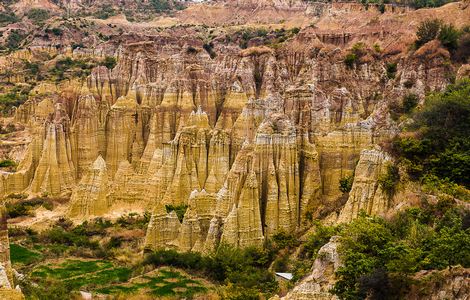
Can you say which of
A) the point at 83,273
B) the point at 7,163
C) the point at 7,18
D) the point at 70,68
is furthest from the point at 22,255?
the point at 7,18

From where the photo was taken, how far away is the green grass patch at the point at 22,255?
27531mm

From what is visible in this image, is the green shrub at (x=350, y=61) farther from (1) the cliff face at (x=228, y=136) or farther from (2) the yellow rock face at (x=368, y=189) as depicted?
(2) the yellow rock face at (x=368, y=189)

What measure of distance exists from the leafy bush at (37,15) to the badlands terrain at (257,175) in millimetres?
71560

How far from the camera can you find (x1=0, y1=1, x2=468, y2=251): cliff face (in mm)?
26578

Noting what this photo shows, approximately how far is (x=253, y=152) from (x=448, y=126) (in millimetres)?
8661

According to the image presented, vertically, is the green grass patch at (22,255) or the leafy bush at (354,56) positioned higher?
the leafy bush at (354,56)

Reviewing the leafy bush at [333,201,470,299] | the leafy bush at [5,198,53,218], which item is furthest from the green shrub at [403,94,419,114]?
the leafy bush at [5,198,53,218]

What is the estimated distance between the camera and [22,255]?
28.5 m

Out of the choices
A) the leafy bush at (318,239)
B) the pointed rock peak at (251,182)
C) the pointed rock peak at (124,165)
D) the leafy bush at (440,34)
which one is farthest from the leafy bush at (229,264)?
the leafy bush at (440,34)

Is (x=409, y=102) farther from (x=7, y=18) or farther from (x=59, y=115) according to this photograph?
(x=7, y=18)

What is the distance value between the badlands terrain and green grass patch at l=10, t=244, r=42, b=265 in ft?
0.50

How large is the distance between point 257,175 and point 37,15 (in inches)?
4282

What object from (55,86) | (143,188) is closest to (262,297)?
(143,188)

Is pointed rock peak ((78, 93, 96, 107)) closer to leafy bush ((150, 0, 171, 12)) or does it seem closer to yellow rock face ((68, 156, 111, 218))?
yellow rock face ((68, 156, 111, 218))
